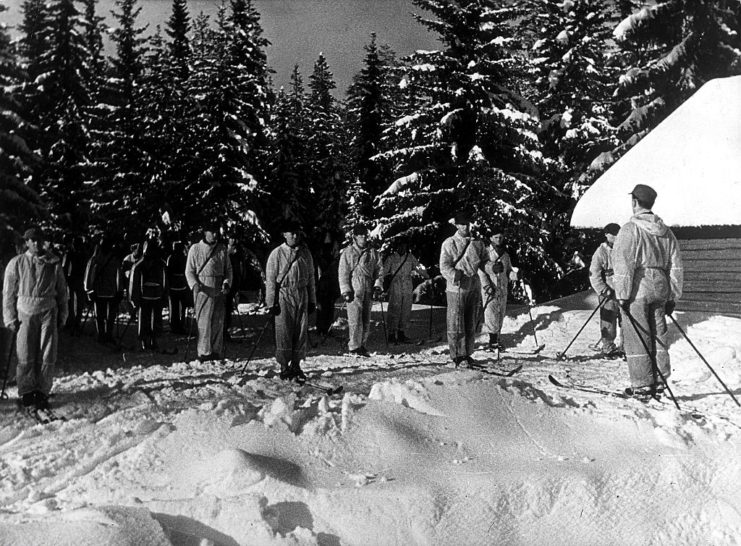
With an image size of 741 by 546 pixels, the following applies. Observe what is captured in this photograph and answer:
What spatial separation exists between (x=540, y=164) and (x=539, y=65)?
19.6ft

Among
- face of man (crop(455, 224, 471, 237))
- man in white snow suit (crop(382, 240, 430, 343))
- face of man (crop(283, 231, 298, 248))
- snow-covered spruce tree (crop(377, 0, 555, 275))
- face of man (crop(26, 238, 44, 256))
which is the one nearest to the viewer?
face of man (crop(26, 238, 44, 256))

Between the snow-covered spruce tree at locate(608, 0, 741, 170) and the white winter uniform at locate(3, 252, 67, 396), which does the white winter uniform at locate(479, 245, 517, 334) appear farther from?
the snow-covered spruce tree at locate(608, 0, 741, 170)

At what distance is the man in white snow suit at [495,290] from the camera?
38.8 ft

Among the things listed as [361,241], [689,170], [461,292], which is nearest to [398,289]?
[361,241]

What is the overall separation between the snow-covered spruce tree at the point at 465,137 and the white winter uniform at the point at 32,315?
12301 millimetres

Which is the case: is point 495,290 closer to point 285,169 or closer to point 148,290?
point 148,290

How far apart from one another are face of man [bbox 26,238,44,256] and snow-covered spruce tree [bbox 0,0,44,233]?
24.5ft

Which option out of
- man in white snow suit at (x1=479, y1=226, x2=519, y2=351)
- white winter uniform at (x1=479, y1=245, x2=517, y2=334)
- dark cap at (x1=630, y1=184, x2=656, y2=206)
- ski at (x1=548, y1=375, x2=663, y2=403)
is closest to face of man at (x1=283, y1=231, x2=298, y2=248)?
ski at (x1=548, y1=375, x2=663, y2=403)

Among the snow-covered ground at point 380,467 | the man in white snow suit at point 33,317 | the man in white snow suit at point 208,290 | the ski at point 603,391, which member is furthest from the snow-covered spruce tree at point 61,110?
the ski at point 603,391

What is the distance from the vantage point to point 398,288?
13438 millimetres

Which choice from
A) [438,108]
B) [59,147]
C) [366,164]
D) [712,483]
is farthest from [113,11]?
[712,483]

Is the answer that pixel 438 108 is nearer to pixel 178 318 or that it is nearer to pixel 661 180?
pixel 661 180

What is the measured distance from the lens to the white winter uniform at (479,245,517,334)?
11812mm

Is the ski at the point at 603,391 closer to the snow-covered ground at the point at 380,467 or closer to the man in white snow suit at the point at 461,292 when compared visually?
the snow-covered ground at the point at 380,467
